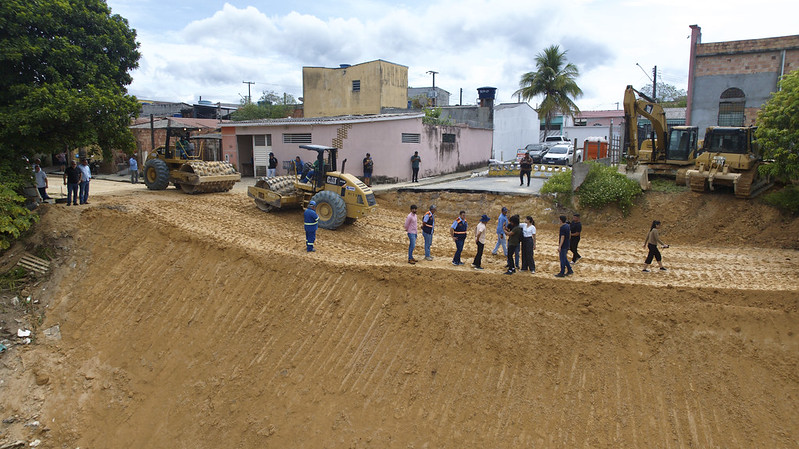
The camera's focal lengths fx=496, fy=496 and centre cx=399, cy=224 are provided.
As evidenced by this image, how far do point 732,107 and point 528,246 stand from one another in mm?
19764

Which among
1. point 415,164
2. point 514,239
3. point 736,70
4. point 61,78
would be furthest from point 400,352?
point 736,70

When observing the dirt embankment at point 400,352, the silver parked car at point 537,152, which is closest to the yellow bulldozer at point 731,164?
the dirt embankment at point 400,352

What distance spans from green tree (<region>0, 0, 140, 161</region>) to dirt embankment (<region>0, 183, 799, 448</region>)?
3.51 meters

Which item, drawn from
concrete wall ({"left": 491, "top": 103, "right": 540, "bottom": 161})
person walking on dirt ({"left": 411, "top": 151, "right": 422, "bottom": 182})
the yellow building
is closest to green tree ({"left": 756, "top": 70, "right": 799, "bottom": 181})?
person walking on dirt ({"left": 411, "top": 151, "right": 422, "bottom": 182})

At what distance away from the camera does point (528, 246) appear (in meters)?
10.7

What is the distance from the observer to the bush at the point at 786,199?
1386 cm

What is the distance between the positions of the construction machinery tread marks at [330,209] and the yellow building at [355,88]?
19686 mm

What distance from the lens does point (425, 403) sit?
8906 mm

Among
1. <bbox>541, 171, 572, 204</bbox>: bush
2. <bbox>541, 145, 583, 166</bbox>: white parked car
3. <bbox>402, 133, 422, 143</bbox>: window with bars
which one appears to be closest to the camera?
<bbox>541, 171, 572, 204</bbox>: bush

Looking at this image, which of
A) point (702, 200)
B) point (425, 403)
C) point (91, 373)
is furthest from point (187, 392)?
point (702, 200)

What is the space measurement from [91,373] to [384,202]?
11.6 metres

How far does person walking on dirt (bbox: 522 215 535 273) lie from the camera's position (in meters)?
10.6

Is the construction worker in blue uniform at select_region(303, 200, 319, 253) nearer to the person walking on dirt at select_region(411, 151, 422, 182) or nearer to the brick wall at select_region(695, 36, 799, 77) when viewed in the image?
the person walking on dirt at select_region(411, 151, 422, 182)

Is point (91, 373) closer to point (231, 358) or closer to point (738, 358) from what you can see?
point (231, 358)
